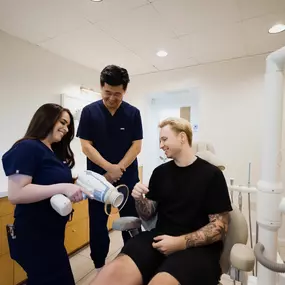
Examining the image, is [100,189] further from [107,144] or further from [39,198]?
[107,144]

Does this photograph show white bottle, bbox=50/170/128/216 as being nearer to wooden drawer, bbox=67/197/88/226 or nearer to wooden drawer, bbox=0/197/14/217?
wooden drawer, bbox=0/197/14/217

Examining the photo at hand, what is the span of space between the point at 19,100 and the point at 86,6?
122 cm

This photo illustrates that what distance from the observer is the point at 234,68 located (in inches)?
113

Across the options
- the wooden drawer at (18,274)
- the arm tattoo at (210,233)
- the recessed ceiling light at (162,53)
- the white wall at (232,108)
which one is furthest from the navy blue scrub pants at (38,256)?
the white wall at (232,108)

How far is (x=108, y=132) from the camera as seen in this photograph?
61.0 inches

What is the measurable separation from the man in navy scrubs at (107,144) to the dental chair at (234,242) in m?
0.29

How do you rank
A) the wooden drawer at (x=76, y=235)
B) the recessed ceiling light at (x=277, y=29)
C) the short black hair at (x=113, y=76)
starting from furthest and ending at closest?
1. the wooden drawer at (x=76, y=235)
2. the recessed ceiling light at (x=277, y=29)
3. the short black hair at (x=113, y=76)

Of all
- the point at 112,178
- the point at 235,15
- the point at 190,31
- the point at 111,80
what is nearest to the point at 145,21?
the point at 190,31

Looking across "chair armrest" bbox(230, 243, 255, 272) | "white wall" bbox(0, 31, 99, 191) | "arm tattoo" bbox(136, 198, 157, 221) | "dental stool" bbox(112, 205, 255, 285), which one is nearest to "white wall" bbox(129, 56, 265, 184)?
"white wall" bbox(0, 31, 99, 191)

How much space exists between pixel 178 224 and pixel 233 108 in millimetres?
2230

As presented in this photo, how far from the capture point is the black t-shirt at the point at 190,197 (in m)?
1.10

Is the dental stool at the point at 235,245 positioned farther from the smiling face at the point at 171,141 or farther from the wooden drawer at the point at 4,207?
the wooden drawer at the point at 4,207

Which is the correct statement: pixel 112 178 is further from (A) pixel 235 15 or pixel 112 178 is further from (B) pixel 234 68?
(B) pixel 234 68

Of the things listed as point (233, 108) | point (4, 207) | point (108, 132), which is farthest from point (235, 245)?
point (233, 108)
